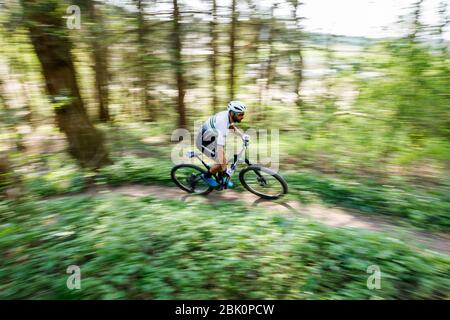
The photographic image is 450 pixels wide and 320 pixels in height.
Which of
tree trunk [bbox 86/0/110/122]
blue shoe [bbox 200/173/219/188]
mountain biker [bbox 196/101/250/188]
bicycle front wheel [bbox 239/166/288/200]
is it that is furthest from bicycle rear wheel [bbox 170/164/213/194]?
tree trunk [bbox 86/0/110/122]

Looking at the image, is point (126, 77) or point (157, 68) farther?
point (126, 77)

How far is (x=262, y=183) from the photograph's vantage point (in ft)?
21.2

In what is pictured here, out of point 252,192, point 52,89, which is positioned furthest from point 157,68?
point 252,192

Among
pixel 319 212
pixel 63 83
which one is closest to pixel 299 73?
pixel 319 212

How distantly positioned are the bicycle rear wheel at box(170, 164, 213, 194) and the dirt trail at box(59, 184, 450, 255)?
0.53 feet

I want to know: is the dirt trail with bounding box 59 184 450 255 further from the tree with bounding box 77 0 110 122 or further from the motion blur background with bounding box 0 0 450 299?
the tree with bounding box 77 0 110 122

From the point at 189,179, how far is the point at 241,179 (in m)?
1.25

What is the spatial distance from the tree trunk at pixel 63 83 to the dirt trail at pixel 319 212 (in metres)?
1.18

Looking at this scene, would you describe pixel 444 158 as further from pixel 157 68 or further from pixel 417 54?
pixel 157 68

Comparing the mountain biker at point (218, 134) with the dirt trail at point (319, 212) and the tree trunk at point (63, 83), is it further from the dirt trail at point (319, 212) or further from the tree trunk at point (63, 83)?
the tree trunk at point (63, 83)

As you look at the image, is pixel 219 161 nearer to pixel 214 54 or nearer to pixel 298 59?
pixel 214 54
